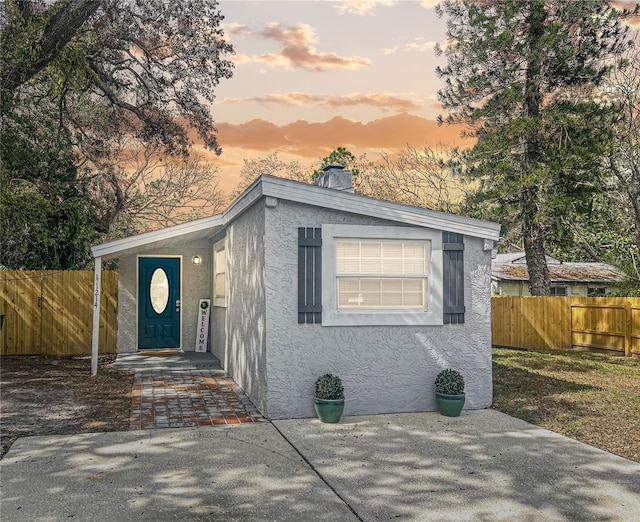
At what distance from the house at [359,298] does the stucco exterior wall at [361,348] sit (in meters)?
0.01

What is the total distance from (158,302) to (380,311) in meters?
7.62

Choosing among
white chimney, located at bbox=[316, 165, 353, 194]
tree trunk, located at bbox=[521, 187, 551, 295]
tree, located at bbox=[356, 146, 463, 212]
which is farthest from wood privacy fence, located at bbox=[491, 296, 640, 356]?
white chimney, located at bbox=[316, 165, 353, 194]

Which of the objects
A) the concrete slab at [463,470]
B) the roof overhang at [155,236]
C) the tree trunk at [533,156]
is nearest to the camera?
the concrete slab at [463,470]

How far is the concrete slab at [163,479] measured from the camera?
4.57 m

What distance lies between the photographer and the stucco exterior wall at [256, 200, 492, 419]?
25.2ft

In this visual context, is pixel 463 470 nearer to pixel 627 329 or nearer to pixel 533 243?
pixel 627 329

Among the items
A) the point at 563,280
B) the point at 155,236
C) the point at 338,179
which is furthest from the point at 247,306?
the point at 563,280

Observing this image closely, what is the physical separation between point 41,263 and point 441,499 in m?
14.7

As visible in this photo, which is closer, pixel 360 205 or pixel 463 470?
pixel 463 470

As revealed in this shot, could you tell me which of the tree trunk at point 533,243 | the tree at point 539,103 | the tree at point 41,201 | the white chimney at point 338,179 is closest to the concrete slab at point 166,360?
the tree at point 41,201

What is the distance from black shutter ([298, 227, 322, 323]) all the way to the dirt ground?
2634mm

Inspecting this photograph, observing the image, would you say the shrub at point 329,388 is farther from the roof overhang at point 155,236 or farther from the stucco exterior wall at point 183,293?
the stucco exterior wall at point 183,293

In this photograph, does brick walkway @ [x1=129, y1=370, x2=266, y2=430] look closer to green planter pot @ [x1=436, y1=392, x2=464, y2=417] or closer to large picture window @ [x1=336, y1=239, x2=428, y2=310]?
large picture window @ [x1=336, y1=239, x2=428, y2=310]

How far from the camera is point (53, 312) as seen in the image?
1441cm
